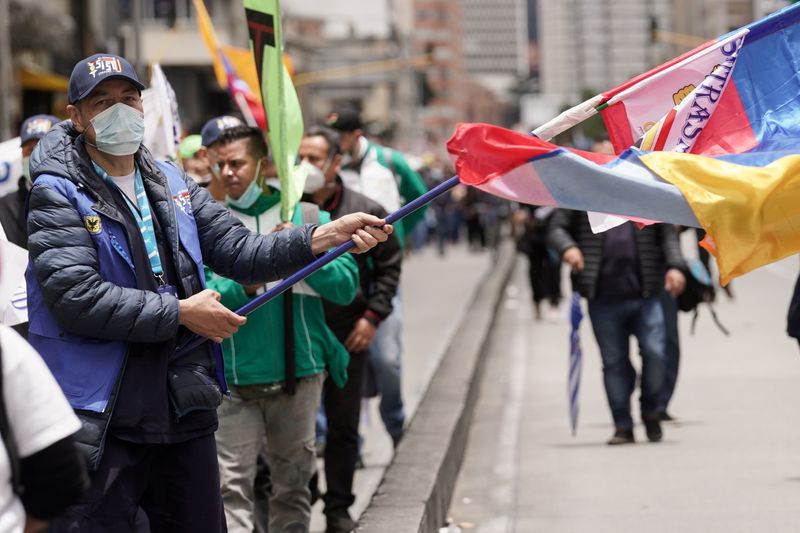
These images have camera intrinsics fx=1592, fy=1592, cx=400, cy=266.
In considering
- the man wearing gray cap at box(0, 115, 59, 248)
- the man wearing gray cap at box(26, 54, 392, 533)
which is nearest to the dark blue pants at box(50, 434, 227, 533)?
the man wearing gray cap at box(26, 54, 392, 533)

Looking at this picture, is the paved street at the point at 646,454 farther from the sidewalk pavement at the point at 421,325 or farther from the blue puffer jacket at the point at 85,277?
the blue puffer jacket at the point at 85,277

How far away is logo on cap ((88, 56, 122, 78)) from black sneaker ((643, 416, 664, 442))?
19.5 ft

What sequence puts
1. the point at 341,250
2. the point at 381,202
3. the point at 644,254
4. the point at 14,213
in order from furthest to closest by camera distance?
the point at 644,254 < the point at 381,202 < the point at 14,213 < the point at 341,250

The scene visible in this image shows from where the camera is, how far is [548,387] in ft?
43.2

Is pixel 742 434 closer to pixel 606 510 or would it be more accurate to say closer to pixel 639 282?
pixel 639 282

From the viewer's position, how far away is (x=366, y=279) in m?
8.25

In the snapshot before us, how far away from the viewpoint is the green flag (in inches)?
246

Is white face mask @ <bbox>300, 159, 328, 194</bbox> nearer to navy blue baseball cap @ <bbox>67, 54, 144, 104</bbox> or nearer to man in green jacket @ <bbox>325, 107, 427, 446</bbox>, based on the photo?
man in green jacket @ <bbox>325, 107, 427, 446</bbox>

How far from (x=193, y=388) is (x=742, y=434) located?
6.06m

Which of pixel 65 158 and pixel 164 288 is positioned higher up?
pixel 65 158

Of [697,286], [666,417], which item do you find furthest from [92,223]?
[666,417]

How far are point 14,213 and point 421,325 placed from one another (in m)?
11.9

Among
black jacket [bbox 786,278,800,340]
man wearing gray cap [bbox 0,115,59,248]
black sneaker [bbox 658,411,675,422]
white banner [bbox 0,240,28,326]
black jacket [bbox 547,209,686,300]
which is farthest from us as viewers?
black sneaker [bbox 658,411,675,422]

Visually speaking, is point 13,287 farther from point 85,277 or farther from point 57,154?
point 85,277
